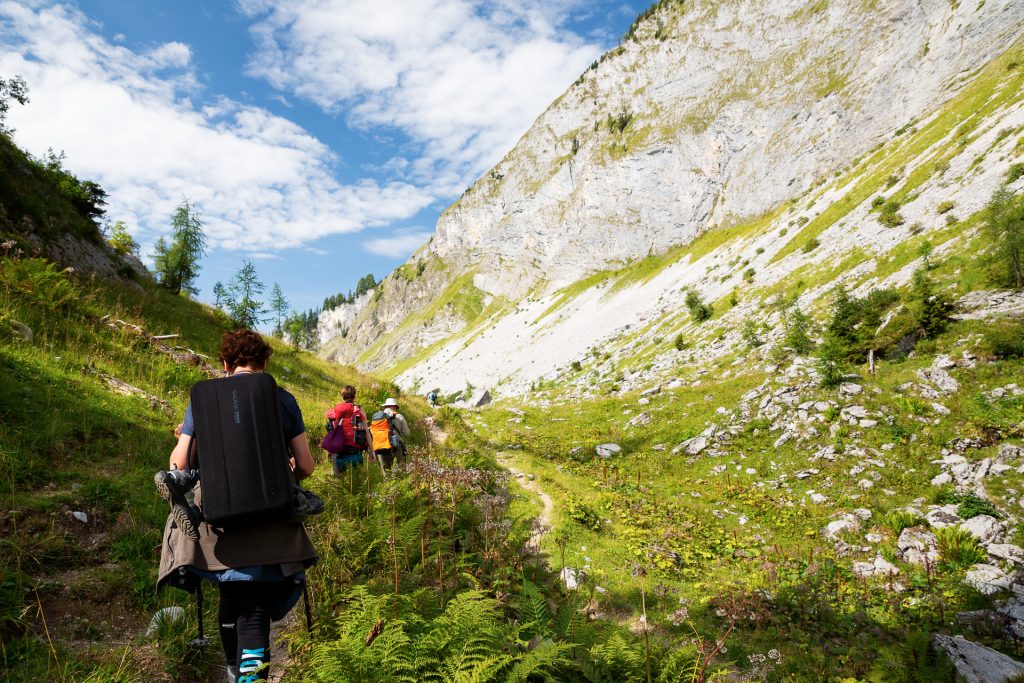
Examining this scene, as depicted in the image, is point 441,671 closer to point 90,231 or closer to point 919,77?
point 90,231

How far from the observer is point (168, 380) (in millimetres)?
10922

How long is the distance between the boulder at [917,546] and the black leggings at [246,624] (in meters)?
9.61

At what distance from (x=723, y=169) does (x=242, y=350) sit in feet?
303

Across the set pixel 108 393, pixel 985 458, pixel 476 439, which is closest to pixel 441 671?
pixel 108 393

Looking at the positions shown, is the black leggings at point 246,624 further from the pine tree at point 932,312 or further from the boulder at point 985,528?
the pine tree at point 932,312

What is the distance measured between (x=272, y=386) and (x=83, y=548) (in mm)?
4300

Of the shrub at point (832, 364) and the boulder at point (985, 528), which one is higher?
the shrub at point (832, 364)

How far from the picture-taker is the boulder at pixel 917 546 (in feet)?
24.3

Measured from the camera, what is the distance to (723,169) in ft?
263

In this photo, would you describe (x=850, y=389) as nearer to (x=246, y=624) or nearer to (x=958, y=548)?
(x=958, y=548)

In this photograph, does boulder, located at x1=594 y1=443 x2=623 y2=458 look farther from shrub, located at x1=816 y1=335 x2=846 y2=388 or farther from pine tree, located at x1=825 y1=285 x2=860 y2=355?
pine tree, located at x1=825 y1=285 x2=860 y2=355

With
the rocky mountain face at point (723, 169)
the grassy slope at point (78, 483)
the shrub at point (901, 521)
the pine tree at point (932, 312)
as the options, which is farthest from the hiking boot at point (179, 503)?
the rocky mountain face at point (723, 169)

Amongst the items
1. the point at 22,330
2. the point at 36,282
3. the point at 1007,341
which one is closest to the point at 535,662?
the point at 22,330

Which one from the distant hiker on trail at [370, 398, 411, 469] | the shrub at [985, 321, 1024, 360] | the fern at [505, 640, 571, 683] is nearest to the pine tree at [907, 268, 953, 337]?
the shrub at [985, 321, 1024, 360]
